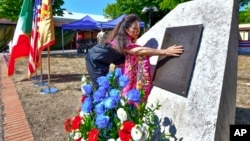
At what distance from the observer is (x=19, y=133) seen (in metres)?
3.71

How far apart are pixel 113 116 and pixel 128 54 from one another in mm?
683

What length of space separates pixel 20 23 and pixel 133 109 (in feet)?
19.2

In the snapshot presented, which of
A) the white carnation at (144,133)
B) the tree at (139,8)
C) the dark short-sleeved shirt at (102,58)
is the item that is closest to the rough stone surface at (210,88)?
the white carnation at (144,133)

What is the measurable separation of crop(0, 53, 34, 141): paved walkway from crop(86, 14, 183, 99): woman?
1555mm

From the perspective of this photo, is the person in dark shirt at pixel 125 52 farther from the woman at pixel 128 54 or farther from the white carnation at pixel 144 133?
the white carnation at pixel 144 133

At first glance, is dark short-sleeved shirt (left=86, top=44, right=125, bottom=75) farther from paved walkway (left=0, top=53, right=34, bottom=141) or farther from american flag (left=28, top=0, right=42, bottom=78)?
american flag (left=28, top=0, right=42, bottom=78)

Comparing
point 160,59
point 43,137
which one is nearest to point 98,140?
point 160,59

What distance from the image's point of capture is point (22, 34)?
23.2ft

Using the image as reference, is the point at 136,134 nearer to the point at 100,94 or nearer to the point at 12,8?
the point at 100,94

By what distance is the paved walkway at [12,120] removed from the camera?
362 cm

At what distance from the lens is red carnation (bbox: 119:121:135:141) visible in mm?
1973

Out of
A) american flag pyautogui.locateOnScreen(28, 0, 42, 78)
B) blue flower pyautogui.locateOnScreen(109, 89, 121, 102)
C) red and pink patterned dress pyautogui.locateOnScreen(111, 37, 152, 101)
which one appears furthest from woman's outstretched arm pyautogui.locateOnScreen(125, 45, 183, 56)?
american flag pyautogui.locateOnScreen(28, 0, 42, 78)

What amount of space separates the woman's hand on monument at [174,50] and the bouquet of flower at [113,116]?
55cm

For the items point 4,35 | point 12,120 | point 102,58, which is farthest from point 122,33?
point 4,35
